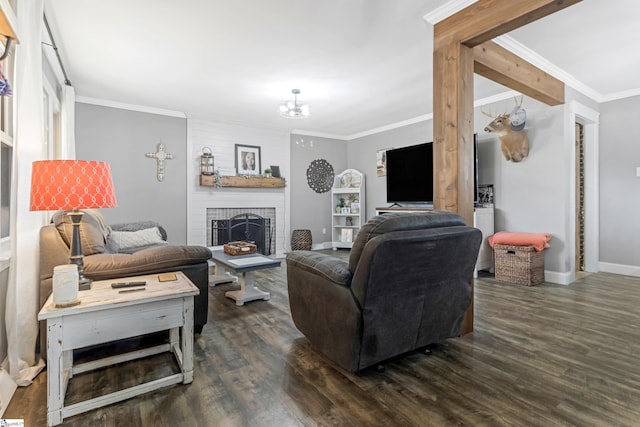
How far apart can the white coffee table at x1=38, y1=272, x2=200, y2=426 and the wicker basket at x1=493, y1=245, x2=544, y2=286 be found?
3.72 m

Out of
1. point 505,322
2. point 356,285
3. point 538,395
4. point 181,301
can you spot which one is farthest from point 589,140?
point 181,301

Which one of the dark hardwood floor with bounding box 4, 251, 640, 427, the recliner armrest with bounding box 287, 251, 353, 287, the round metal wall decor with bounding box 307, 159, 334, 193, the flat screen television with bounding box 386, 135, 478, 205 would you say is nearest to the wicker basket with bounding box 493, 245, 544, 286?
the dark hardwood floor with bounding box 4, 251, 640, 427

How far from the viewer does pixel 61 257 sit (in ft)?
6.52

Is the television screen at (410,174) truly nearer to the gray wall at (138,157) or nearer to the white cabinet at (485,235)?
the white cabinet at (485,235)

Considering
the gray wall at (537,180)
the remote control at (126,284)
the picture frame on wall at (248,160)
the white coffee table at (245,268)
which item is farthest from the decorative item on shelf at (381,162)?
the remote control at (126,284)

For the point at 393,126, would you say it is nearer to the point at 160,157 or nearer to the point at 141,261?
the point at 160,157

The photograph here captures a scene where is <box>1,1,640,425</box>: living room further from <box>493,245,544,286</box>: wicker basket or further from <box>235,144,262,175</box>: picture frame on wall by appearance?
<box>493,245,544,286</box>: wicker basket

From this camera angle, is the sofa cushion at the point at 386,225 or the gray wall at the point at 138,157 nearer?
the sofa cushion at the point at 386,225

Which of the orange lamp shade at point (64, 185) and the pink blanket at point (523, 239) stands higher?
the orange lamp shade at point (64, 185)

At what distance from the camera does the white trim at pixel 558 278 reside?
3912 millimetres

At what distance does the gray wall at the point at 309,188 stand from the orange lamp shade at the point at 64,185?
15.8ft

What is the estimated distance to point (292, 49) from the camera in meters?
3.12

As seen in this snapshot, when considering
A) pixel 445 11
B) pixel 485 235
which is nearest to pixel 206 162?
pixel 445 11

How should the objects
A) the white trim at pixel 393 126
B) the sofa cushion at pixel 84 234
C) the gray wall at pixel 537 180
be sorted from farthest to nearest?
the white trim at pixel 393 126 < the gray wall at pixel 537 180 < the sofa cushion at pixel 84 234
